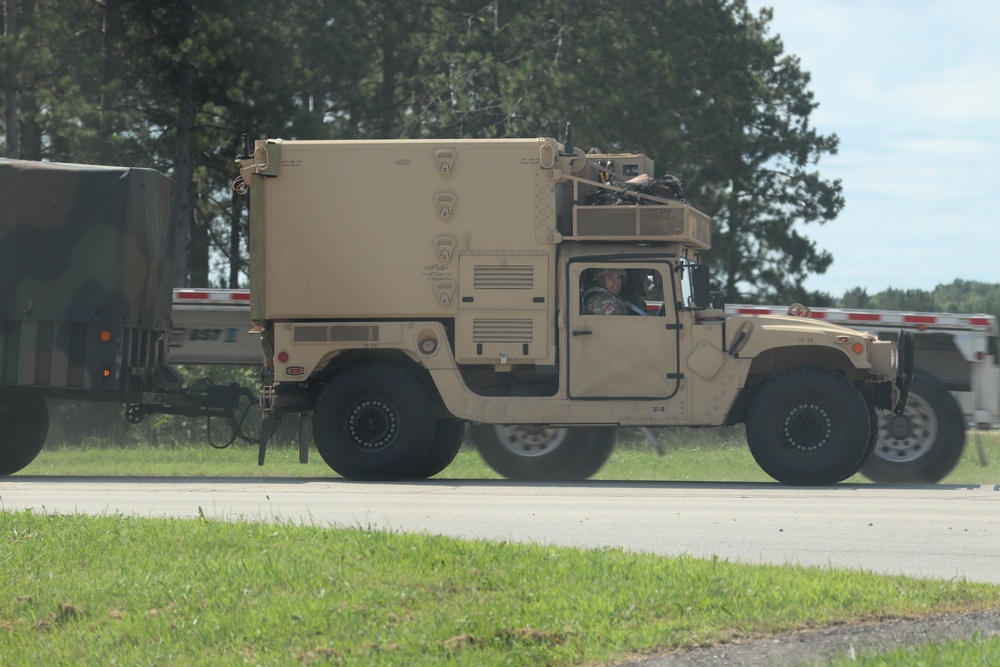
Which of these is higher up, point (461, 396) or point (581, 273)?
point (581, 273)

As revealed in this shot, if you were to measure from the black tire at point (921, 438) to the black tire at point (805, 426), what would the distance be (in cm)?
169

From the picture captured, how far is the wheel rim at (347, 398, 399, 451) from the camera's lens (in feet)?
48.5

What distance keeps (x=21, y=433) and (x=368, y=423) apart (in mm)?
4830

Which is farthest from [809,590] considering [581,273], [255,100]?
[255,100]

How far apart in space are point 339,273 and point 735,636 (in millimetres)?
8519

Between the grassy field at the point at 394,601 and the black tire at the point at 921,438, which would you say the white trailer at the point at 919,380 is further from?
the grassy field at the point at 394,601

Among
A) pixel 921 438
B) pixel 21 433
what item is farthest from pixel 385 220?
pixel 921 438

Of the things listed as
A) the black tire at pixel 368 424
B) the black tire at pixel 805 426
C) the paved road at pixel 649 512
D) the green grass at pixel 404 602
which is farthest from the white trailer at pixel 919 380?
the green grass at pixel 404 602

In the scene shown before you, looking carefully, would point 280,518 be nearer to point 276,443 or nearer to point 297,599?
point 297,599

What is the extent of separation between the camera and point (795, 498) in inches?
493

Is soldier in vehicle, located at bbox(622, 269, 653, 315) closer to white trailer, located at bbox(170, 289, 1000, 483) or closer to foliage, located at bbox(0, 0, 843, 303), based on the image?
white trailer, located at bbox(170, 289, 1000, 483)

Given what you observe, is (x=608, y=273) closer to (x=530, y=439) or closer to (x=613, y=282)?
(x=613, y=282)

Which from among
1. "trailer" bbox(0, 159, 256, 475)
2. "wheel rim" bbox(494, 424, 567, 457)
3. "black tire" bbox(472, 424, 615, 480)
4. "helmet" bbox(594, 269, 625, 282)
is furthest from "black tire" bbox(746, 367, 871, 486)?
"trailer" bbox(0, 159, 256, 475)

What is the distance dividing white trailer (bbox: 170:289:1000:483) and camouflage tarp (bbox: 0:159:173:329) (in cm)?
264
